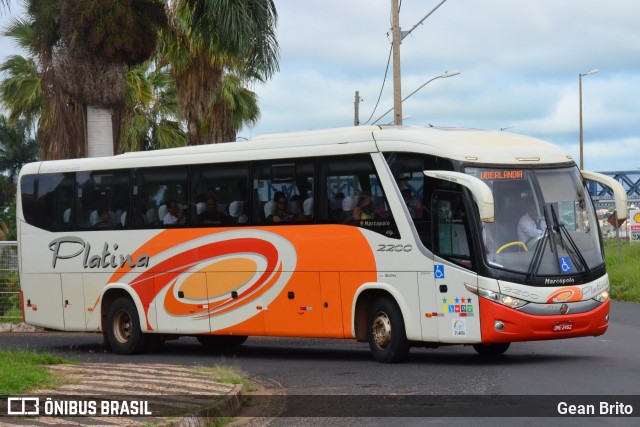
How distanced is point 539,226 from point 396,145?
2293 millimetres

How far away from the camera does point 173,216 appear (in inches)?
822

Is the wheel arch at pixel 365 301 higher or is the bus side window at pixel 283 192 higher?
the bus side window at pixel 283 192

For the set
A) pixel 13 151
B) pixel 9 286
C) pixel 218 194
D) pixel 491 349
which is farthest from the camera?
pixel 13 151

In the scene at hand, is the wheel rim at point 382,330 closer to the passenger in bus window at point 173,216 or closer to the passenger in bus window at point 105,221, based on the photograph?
the passenger in bus window at point 173,216

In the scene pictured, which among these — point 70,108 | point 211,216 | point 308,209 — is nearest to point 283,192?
point 308,209

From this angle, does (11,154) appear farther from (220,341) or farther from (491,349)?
(491,349)

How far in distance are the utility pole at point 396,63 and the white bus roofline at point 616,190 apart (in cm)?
1589

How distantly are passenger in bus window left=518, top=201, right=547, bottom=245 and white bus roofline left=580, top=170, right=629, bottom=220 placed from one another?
119cm

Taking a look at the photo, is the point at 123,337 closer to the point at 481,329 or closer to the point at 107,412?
the point at 481,329

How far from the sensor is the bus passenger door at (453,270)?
16797 millimetres

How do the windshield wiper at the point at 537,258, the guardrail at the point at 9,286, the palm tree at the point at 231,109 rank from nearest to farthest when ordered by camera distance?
the windshield wiper at the point at 537,258, the guardrail at the point at 9,286, the palm tree at the point at 231,109

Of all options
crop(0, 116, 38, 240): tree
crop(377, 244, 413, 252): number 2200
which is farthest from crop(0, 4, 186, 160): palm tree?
crop(0, 116, 38, 240): tree

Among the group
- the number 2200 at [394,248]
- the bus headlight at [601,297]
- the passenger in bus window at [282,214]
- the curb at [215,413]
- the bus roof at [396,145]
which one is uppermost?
the bus roof at [396,145]

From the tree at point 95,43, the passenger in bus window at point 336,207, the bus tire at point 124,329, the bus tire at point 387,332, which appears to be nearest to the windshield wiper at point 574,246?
the bus tire at point 387,332
